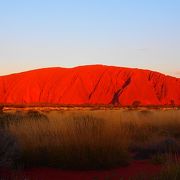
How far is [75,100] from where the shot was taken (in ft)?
306

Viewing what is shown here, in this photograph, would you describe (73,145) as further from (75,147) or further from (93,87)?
A: (93,87)

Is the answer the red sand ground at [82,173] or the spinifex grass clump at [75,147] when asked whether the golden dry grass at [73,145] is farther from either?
the red sand ground at [82,173]

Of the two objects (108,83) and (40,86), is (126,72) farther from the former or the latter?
(40,86)

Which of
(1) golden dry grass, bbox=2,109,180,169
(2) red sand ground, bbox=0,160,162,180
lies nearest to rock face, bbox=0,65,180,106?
(1) golden dry grass, bbox=2,109,180,169

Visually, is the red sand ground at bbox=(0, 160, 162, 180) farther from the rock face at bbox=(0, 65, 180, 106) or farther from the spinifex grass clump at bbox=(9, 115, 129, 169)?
the rock face at bbox=(0, 65, 180, 106)

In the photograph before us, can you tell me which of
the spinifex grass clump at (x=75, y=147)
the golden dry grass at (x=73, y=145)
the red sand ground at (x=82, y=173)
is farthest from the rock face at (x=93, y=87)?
the red sand ground at (x=82, y=173)

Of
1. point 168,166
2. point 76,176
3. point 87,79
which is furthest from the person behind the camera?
point 87,79

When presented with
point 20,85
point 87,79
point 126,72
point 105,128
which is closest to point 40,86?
point 20,85

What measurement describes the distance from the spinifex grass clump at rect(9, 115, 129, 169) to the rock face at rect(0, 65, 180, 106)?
77.9 meters

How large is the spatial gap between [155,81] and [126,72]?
656cm

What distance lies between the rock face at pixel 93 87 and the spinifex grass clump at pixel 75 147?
77.9 m

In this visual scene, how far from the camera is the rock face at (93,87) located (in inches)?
3625

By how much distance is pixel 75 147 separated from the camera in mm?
10883

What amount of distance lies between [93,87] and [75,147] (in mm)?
84270
